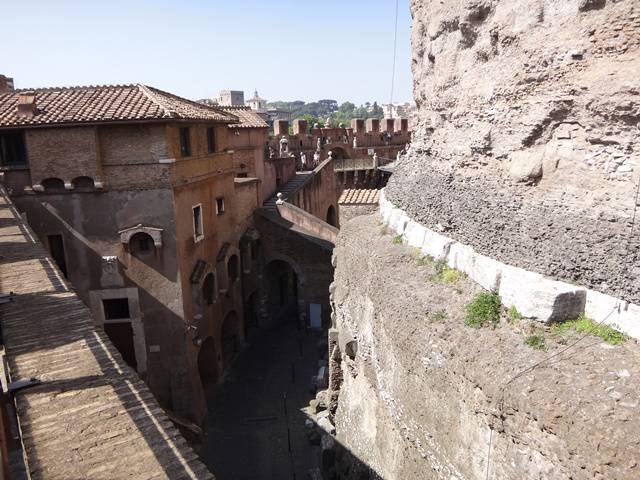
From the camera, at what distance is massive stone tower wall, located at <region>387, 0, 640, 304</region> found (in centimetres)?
495

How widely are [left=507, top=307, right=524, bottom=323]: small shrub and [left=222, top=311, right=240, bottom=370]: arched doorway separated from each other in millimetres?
11691

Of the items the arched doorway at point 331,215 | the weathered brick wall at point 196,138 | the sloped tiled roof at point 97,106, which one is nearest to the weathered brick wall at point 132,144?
the weathered brick wall at point 196,138

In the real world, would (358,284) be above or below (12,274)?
below

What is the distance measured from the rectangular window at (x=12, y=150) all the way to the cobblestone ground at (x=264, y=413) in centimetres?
737

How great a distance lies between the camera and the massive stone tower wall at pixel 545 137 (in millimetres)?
4949

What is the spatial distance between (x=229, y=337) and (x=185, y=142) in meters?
6.18

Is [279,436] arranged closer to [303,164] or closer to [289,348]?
[289,348]

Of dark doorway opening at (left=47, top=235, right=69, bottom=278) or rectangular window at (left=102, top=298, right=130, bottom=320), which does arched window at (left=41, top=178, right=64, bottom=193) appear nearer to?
dark doorway opening at (left=47, top=235, right=69, bottom=278)

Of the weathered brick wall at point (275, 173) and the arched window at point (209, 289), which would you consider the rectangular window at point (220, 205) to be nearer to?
the arched window at point (209, 289)

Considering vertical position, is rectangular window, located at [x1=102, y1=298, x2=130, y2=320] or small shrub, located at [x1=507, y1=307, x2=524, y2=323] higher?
small shrub, located at [x1=507, y1=307, x2=524, y2=323]

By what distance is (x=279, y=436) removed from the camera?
12609 millimetres

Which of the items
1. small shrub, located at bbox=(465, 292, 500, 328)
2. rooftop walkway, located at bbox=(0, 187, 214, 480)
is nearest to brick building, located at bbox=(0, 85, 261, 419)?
rooftop walkway, located at bbox=(0, 187, 214, 480)

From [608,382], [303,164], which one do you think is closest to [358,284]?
[608,382]

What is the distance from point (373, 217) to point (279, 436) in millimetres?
5453
